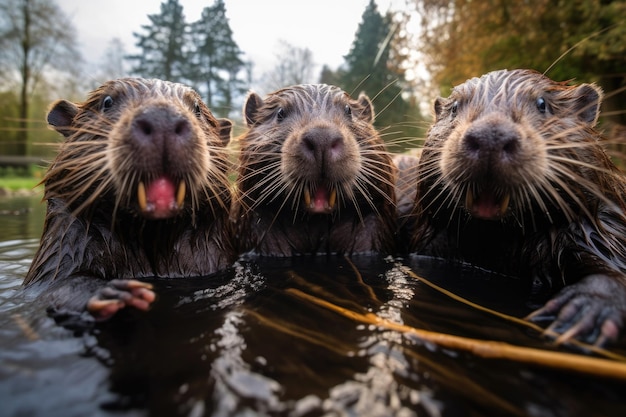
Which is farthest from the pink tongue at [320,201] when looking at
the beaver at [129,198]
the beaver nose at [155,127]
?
the beaver nose at [155,127]

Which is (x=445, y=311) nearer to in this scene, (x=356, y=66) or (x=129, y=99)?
(x=129, y=99)

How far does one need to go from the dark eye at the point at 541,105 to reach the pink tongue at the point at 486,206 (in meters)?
0.63

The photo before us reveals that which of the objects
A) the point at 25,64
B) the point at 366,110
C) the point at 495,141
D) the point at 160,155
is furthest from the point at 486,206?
the point at 25,64

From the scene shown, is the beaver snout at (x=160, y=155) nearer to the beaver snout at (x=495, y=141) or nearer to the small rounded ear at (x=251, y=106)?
the beaver snout at (x=495, y=141)

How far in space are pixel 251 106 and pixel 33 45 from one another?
19.9m

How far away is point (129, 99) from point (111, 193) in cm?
56

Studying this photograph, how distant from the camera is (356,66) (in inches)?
528

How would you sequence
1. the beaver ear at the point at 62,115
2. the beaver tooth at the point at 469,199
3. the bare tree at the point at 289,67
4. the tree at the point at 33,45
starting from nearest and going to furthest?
the beaver tooth at the point at 469,199 < the beaver ear at the point at 62,115 < the bare tree at the point at 289,67 < the tree at the point at 33,45

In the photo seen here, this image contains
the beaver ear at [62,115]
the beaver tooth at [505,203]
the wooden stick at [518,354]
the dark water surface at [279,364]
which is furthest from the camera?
the beaver ear at [62,115]

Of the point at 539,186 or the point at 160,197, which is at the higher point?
the point at 539,186

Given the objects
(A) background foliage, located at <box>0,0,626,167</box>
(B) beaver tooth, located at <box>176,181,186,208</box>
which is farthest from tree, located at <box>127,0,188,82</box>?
(B) beaver tooth, located at <box>176,181,186,208</box>

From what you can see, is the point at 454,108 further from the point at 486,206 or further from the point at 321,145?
the point at 321,145

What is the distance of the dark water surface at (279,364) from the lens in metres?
1.18

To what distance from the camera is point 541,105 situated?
246 centimetres
